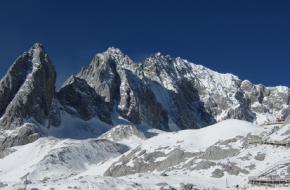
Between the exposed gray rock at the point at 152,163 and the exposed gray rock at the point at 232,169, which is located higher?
the exposed gray rock at the point at 152,163

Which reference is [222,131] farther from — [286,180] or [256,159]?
[286,180]

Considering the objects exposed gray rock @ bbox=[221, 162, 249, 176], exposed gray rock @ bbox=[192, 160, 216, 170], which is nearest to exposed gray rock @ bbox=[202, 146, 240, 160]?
exposed gray rock @ bbox=[192, 160, 216, 170]

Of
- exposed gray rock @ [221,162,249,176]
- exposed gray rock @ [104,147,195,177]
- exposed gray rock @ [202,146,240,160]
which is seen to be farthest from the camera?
exposed gray rock @ [104,147,195,177]

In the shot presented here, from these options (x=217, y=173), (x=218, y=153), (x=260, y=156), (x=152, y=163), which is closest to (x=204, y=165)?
(x=217, y=173)

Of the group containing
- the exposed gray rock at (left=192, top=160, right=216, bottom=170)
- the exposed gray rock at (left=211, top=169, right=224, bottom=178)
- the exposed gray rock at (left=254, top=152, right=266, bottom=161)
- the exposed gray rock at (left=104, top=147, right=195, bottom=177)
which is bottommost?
the exposed gray rock at (left=211, top=169, right=224, bottom=178)

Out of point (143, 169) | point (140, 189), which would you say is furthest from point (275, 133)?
point (140, 189)

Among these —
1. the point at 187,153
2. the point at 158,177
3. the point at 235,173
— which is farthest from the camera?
the point at 187,153

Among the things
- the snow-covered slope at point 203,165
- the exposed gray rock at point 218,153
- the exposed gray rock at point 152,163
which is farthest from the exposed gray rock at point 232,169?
the exposed gray rock at point 152,163

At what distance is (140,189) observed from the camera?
116m

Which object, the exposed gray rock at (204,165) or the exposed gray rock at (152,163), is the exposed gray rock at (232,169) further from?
the exposed gray rock at (152,163)

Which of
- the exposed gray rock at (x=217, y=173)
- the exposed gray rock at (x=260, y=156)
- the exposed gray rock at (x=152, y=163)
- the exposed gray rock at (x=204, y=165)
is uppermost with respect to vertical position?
the exposed gray rock at (x=152, y=163)

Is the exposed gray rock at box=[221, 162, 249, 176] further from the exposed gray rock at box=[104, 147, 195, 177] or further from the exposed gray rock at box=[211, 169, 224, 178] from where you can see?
the exposed gray rock at box=[104, 147, 195, 177]

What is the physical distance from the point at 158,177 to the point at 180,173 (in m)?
23.4

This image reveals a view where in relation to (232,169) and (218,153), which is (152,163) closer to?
(218,153)
